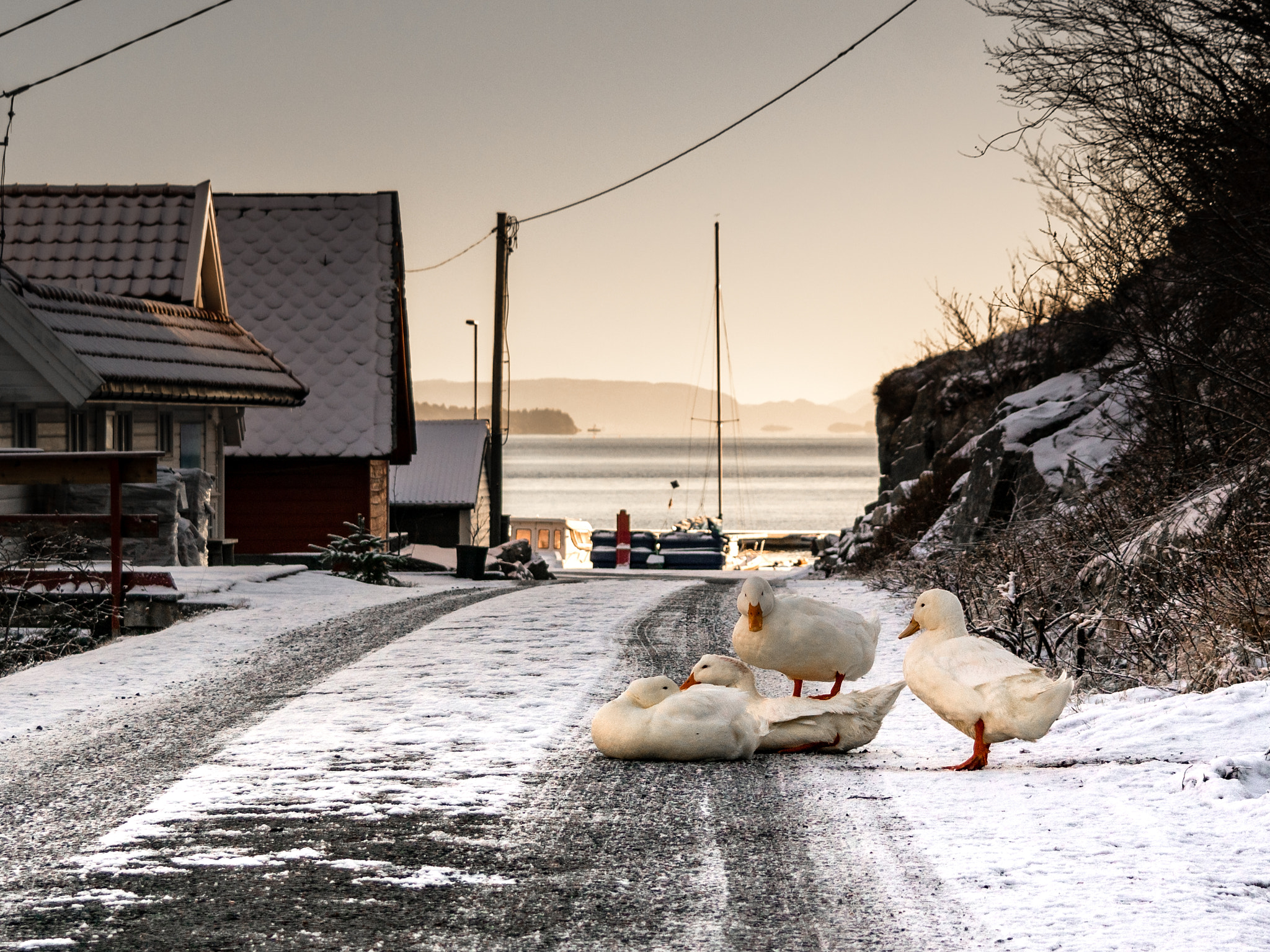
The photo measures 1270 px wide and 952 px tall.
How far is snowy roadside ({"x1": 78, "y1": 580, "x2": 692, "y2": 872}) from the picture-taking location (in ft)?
15.4

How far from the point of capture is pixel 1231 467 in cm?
938

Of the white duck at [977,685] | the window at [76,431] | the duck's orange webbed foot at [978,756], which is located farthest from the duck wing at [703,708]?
Answer: the window at [76,431]

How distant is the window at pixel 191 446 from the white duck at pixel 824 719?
1524 cm

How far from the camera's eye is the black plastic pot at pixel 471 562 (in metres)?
22.7

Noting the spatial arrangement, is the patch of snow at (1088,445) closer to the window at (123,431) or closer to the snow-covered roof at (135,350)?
the snow-covered roof at (135,350)

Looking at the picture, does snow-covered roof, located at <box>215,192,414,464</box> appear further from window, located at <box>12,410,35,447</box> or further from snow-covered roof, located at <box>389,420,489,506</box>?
window, located at <box>12,410,35,447</box>

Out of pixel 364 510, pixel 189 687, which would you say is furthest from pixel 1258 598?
pixel 364 510

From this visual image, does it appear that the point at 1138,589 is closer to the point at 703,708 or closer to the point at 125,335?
the point at 703,708

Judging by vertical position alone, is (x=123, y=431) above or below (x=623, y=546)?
above

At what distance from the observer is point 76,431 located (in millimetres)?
16375

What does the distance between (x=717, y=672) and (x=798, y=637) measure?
1.80 feet

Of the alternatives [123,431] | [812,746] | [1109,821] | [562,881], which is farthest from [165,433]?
[1109,821]

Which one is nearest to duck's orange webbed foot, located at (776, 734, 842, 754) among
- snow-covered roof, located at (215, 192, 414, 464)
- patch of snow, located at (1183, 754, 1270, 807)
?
patch of snow, located at (1183, 754, 1270, 807)

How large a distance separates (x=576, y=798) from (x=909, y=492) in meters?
16.0
